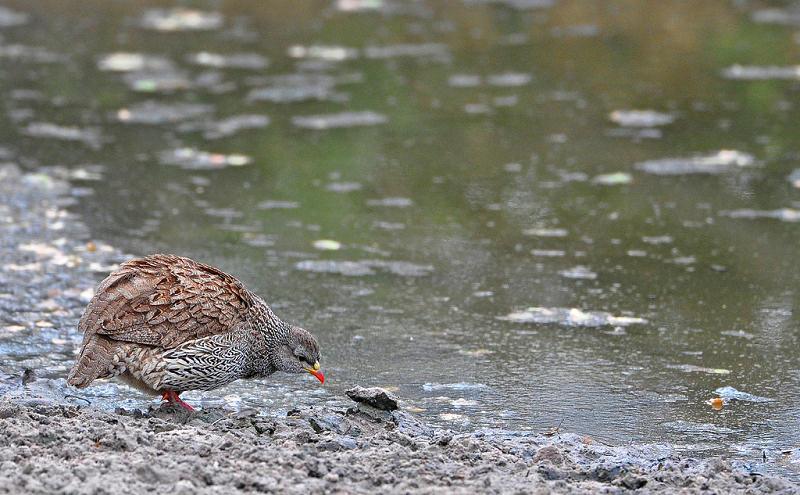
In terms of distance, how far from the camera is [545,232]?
10625 millimetres

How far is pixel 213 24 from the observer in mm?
19906

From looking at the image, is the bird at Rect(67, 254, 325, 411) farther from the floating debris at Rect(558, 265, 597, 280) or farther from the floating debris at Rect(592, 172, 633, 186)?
the floating debris at Rect(592, 172, 633, 186)

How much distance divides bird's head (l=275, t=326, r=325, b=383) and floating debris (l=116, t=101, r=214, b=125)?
7.21m

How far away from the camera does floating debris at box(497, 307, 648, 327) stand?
28.4 ft

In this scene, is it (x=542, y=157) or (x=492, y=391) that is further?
(x=542, y=157)

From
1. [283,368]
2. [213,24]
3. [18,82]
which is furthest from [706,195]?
[213,24]

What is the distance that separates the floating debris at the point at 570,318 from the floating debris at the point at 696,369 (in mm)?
760

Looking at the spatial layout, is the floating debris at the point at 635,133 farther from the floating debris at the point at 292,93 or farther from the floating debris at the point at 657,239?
the floating debris at the point at 292,93

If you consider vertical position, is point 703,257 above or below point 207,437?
below

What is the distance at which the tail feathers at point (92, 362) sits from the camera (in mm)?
6660

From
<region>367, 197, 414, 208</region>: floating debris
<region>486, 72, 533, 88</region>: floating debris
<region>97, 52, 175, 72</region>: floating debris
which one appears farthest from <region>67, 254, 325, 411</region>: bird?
<region>97, 52, 175, 72</region>: floating debris

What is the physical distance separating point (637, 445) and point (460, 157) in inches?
258

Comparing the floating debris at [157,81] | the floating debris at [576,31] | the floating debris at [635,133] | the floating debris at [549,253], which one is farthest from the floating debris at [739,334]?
the floating debris at [576,31]

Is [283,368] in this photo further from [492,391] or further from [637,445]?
[637,445]
